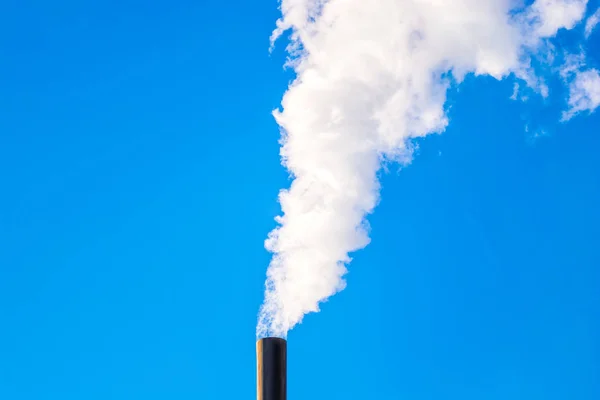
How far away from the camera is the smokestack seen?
7965mm

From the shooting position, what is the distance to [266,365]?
26.6 ft

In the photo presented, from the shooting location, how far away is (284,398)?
799cm

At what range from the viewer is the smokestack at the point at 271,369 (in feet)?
26.1

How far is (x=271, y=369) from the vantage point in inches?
318

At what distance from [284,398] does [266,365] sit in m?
0.41
